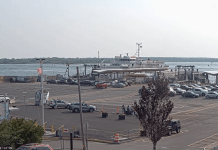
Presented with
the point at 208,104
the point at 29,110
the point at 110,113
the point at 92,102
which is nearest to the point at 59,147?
the point at 110,113

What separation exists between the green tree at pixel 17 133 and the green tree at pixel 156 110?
5.41 metres

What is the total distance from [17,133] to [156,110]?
688 centimetres

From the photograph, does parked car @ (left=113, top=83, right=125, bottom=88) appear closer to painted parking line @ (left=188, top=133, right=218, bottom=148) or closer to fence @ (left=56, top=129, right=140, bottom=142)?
fence @ (left=56, top=129, right=140, bottom=142)

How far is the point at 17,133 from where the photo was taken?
15781 millimetres

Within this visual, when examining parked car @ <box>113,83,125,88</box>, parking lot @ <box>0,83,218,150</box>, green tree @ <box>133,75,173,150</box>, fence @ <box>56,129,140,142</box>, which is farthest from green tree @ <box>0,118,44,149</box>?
parked car @ <box>113,83,125,88</box>

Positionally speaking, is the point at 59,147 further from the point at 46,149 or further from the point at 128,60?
the point at 128,60

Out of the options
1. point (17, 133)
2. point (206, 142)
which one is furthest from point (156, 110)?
point (206, 142)

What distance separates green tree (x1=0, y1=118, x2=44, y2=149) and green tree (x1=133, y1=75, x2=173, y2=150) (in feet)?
17.8

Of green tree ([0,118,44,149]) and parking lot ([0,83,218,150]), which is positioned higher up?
green tree ([0,118,44,149])

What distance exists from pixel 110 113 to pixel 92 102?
371 inches

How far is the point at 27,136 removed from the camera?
52.9ft

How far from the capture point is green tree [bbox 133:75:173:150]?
1558 cm

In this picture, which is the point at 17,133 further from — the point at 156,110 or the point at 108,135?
the point at 108,135

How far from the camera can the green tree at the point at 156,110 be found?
1558 cm
